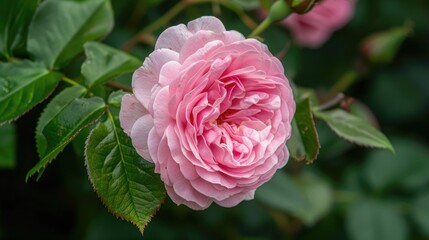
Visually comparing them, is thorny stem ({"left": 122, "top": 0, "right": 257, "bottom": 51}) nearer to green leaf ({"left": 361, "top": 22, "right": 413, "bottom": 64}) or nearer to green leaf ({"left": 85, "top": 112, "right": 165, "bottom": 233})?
green leaf ({"left": 361, "top": 22, "right": 413, "bottom": 64})

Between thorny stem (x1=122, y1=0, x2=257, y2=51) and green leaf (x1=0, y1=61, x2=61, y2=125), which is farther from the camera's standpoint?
thorny stem (x1=122, y1=0, x2=257, y2=51)

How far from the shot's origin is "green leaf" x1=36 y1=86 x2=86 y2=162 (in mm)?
842

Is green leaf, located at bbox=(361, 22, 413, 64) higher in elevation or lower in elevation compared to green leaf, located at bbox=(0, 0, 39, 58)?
lower

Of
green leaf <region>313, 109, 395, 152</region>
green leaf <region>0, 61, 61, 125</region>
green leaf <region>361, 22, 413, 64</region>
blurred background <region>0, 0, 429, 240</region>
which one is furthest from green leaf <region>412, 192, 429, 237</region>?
green leaf <region>0, 61, 61, 125</region>

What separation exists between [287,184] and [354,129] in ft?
1.59

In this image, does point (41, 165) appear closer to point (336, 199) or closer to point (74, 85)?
point (74, 85)

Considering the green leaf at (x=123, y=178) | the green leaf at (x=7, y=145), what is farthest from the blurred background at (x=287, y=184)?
the green leaf at (x=123, y=178)

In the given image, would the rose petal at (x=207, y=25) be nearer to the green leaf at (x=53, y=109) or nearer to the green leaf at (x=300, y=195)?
the green leaf at (x=53, y=109)

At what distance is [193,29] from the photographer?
0.81 m

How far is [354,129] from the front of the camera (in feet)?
3.21

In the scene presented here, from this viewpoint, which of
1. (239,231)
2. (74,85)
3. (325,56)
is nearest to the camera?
(74,85)

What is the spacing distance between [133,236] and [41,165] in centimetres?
71

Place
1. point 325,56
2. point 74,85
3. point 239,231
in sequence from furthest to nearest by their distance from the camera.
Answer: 1. point 325,56
2. point 239,231
3. point 74,85

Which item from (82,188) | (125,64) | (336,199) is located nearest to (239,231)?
(336,199)
